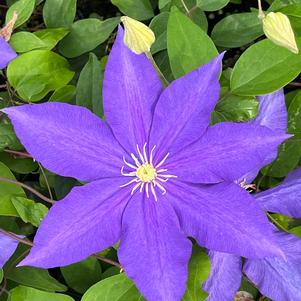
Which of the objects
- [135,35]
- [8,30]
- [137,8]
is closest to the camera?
[135,35]

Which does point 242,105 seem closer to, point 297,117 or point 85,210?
point 297,117

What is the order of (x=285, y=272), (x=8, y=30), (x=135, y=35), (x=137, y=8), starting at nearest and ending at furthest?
1. (x=135, y=35)
2. (x=285, y=272)
3. (x=8, y=30)
4. (x=137, y=8)

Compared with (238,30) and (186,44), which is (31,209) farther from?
(238,30)

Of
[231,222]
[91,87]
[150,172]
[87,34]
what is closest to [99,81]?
[91,87]

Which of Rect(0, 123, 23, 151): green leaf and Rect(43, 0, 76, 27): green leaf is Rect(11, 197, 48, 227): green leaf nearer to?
Rect(0, 123, 23, 151): green leaf

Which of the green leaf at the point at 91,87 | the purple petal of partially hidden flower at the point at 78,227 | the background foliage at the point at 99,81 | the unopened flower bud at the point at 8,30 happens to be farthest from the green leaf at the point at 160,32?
the purple petal of partially hidden flower at the point at 78,227

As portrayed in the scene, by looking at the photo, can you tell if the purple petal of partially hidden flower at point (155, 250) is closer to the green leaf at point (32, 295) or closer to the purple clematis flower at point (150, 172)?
the purple clematis flower at point (150, 172)
